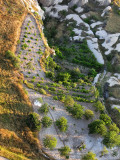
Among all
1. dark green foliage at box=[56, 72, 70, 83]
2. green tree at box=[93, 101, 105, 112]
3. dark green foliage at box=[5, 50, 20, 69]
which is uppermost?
dark green foliage at box=[5, 50, 20, 69]

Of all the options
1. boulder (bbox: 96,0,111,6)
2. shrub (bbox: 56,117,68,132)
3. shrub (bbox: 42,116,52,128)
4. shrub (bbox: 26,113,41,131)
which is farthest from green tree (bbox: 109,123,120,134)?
boulder (bbox: 96,0,111,6)

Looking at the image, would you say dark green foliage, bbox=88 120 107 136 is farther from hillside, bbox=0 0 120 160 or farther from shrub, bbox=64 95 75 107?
shrub, bbox=64 95 75 107

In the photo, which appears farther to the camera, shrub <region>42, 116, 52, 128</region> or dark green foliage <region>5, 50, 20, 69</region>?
dark green foliage <region>5, 50, 20, 69</region>

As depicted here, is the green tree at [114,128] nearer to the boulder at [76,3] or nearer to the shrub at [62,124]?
the shrub at [62,124]

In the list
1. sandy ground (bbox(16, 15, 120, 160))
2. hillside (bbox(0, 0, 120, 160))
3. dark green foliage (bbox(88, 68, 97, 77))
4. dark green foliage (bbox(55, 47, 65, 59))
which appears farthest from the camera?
dark green foliage (bbox(55, 47, 65, 59))

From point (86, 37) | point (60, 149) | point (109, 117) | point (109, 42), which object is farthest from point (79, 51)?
point (60, 149)

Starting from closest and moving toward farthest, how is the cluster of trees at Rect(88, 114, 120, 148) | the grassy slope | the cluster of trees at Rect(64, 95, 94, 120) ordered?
1. the grassy slope
2. the cluster of trees at Rect(88, 114, 120, 148)
3. the cluster of trees at Rect(64, 95, 94, 120)

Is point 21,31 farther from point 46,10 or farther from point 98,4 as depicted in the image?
point 98,4
